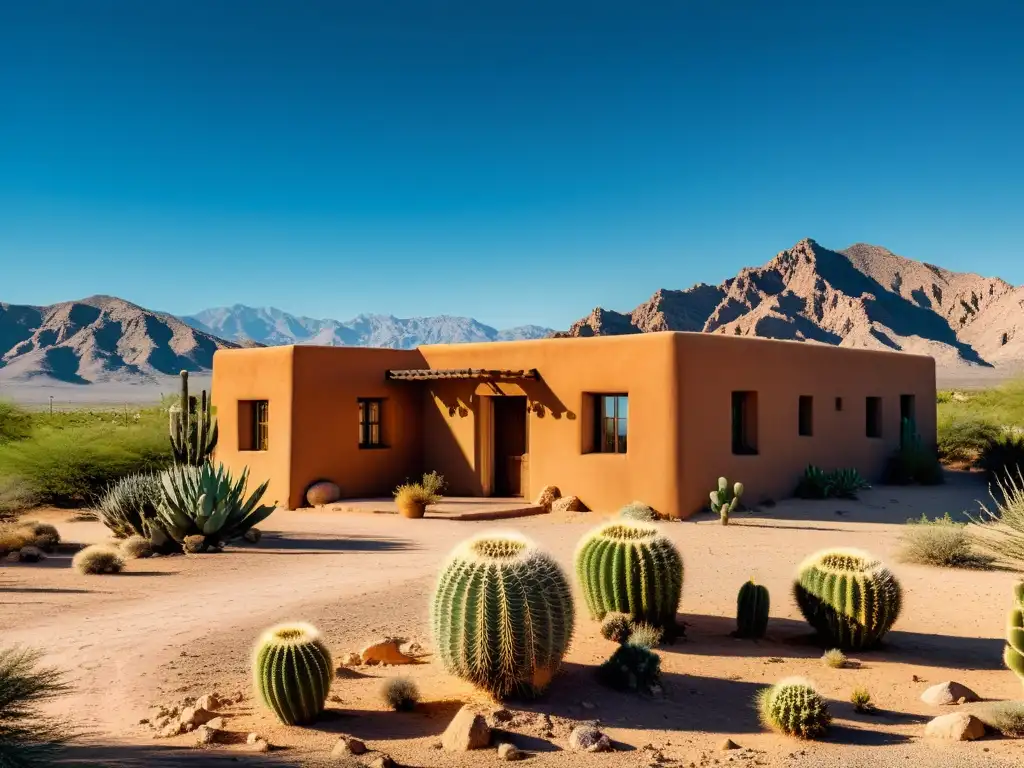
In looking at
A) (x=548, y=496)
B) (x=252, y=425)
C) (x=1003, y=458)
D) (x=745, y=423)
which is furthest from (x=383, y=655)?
(x=1003, y=458)

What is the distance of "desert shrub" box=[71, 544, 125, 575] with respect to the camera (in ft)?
36.1

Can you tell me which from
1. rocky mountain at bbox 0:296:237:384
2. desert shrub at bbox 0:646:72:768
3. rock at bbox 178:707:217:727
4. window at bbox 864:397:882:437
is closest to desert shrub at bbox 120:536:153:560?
rock at bbox 178:707:217:727

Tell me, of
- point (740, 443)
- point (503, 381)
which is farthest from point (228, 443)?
point (740, 443)

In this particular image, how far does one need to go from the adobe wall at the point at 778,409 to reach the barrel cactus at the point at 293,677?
11042mm

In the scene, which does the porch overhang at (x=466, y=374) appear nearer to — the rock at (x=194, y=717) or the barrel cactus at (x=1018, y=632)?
the barrel cactus at (x=1018, y=632)

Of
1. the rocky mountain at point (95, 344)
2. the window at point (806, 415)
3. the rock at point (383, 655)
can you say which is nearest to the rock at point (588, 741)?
the rock at point (383, 655)

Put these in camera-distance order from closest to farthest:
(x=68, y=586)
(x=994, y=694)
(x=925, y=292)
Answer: (x=994, y=694) → (x=68, y=586) → (x=925, y=292)

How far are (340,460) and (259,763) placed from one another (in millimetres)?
14090

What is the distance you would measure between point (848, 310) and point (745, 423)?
93262 millimetres

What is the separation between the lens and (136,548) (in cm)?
1225

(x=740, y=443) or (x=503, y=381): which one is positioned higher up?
(x=503, y=381)

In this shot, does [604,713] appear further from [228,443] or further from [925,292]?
[925,292]

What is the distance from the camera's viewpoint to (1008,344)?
103m

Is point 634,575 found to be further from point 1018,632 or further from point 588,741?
point 1018,632
